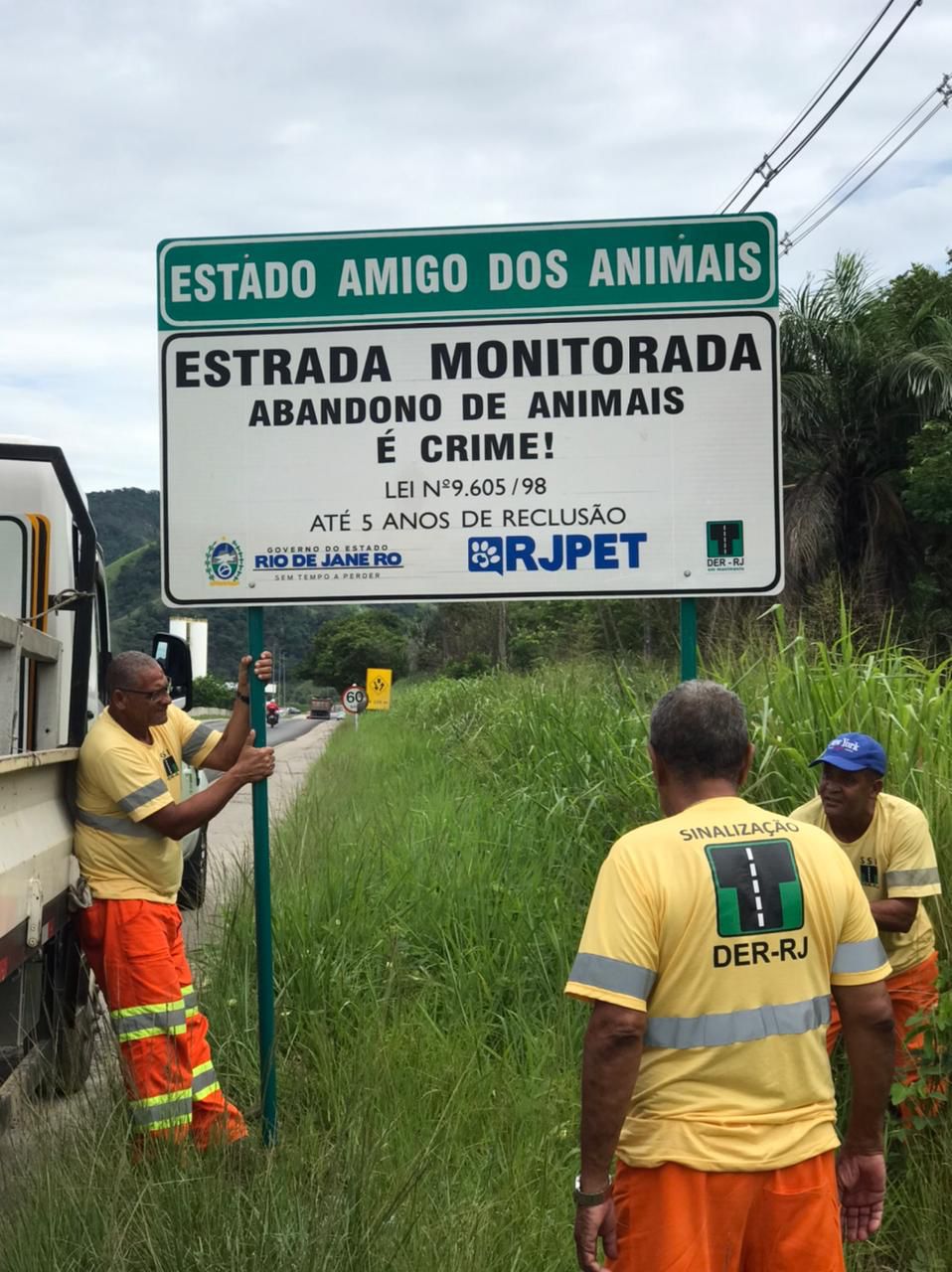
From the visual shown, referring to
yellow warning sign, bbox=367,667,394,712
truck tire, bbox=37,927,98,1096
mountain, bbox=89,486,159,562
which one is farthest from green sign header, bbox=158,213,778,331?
mountain, bbox=89,486,159,562

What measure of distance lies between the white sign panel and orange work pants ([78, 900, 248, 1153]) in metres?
1.13

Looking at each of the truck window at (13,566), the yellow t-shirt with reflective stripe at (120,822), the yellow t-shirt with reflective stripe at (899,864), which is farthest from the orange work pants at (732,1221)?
the truck window at (13,566)

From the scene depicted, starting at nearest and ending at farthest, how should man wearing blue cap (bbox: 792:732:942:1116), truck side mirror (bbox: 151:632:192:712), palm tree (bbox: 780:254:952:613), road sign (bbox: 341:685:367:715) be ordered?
1. man wearing blue cap (bbox: 792:732:942:1116)
2. truck side mirror (bbox: 151:632:192:712)
3. palm tree (bbox: 780:254:952:613)
4. road sign (bbox: 341:685:367:715)

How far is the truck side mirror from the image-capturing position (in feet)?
22.4

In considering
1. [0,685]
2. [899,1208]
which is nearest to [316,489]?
[0,685]

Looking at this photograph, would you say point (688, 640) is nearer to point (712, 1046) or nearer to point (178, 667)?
point (712, 1046)

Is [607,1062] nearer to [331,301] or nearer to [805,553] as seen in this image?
[331,301]

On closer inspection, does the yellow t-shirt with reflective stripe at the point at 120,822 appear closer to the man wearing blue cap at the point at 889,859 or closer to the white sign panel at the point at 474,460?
the white sign panel at the point at 474,460

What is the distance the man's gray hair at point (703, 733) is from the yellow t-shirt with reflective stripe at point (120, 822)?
234 centimetres

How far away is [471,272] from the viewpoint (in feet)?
14.3

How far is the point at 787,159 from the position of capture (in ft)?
51.8

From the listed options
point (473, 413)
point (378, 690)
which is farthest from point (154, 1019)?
point (378, 690)

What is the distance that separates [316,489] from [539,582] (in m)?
0.75

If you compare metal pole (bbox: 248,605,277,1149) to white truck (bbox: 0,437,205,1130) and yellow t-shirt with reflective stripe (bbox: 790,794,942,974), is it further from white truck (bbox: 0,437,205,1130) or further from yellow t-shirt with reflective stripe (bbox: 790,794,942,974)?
yellow t-shirt with reflective stripe (bbox: 790,794,942,974)
